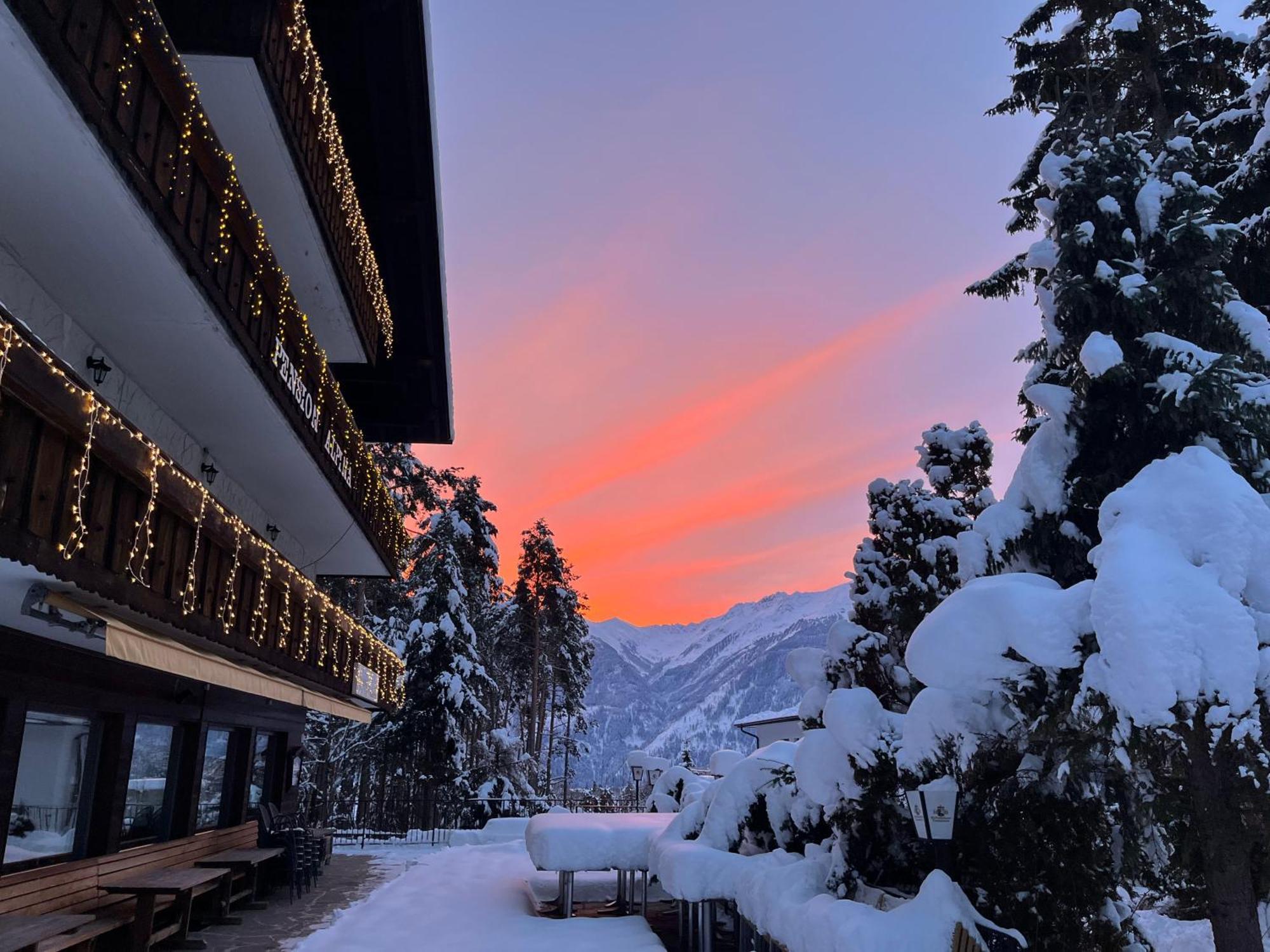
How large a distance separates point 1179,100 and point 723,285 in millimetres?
9382

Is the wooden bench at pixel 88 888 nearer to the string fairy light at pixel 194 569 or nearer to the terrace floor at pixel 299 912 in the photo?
the terrace floor at pixel 299 912

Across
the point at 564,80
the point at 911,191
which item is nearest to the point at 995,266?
the point at 911,191

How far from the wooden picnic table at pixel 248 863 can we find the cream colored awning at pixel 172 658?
278 centimetres

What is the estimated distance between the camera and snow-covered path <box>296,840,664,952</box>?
1108 cm

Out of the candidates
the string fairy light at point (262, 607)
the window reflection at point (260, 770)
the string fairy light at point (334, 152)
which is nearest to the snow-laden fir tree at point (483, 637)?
the window reflection at point (260, 770)

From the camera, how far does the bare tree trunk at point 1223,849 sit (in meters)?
5.34

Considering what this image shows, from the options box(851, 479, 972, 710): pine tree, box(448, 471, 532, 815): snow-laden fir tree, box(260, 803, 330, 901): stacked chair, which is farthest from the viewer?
box(448, 471, 532, 815): snow-laden fir tree

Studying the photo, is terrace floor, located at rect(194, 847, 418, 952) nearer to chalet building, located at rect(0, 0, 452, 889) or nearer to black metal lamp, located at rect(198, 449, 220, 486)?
chalet building, located at rect(0, 0, 452, 889)

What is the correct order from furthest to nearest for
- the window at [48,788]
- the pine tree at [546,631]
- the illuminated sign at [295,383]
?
1. the pine tree at [546,631]
2. the illuminated sign at [295,383]
3. the window at [48,788]

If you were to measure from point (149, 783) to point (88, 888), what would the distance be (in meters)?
2.28

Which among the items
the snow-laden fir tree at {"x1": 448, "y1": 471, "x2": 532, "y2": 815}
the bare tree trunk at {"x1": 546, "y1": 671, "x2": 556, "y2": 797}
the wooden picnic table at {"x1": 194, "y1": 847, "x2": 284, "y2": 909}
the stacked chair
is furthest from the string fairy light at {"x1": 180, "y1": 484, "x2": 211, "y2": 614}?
the bare tree trunk at {"x1": 546, "y1": 671, "x2": 556, "y2": 797}

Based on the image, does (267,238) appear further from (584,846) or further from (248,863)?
(584,846)

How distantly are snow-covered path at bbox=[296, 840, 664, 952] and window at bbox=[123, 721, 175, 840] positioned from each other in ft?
9.15

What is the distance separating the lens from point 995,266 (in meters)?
18.8
